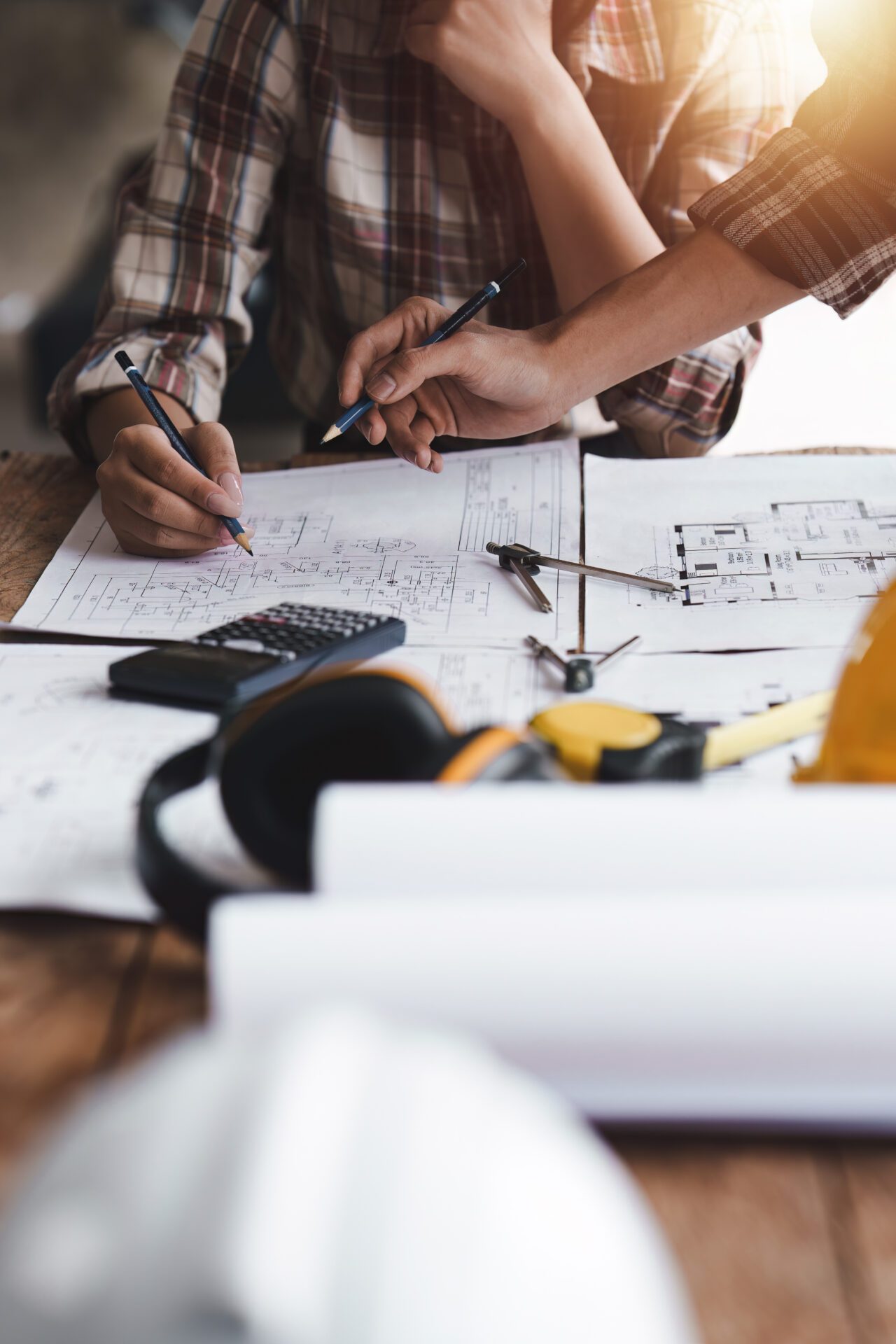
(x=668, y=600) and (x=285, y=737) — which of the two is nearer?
(x=285, y=737)

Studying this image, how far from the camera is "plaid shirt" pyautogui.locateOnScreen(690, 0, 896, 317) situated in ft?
2.64

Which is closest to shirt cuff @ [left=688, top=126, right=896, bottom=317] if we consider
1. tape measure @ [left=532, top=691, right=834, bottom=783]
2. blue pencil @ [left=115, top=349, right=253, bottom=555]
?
blue pencil @ [left=115, top=349, right=253, bottom=555]

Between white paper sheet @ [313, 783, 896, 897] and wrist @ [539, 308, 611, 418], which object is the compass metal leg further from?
white paper sheet @ [313, 783, 896, 897]

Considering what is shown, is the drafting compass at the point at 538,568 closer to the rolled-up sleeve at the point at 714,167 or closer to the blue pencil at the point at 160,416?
the blue pencil at the point at 160,416

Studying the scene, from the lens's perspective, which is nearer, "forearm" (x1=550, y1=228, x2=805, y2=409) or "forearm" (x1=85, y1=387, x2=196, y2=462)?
"forearm" (x1=550, y1=228, x2=805, y2=409)

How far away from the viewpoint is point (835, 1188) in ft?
0.98

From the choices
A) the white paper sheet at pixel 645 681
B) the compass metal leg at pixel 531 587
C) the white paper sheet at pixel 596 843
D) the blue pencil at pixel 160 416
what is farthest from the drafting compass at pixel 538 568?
the white paper sheet at pixel 596 843

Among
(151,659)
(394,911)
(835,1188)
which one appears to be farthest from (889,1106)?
(151,659)

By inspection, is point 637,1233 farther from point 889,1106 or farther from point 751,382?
point 751,382

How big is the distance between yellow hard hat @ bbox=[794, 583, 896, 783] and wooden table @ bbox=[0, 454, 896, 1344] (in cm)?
13

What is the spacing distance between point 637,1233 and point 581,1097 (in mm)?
115

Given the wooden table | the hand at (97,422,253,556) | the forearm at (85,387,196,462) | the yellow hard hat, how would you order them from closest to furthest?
the wooden table, the yellow hard hat, the hand at (97,422,253,556), the forearm at (85,387,196,462)

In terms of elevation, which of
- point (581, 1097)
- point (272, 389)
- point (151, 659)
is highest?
point (581, 1097)

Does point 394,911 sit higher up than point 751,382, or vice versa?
point 394,911
